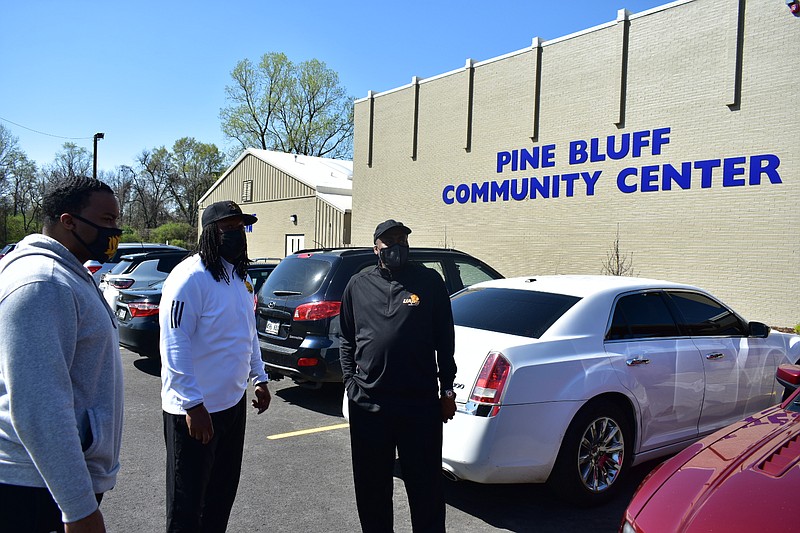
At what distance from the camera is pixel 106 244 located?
2.20 metres

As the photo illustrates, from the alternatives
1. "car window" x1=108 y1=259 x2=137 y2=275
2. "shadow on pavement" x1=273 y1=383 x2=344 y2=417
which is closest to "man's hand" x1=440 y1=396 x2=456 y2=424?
"shadow on pavement" x1=273 y1=383 x2=344 y2=417

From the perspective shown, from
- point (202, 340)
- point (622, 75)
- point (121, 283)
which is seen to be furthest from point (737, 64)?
point (202, 340)

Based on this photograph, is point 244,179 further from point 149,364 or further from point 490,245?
point 149,364

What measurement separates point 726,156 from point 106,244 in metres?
15.4

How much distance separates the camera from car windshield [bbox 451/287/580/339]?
4.61 meters

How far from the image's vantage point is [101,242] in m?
2.18

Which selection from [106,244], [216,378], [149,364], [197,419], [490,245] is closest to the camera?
[106,244]

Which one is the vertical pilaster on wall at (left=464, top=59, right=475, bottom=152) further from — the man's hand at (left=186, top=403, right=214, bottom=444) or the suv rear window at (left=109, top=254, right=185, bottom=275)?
the man's hand at (left=186, top=403, right=214, bottom=444)

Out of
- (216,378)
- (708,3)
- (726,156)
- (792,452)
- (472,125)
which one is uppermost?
(708,3)

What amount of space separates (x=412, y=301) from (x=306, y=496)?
6.81ft

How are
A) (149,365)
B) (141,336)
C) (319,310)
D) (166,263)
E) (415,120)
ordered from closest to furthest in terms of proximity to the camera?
(319,310)
(141,336)
(149,365)
(166,263)
(415,120)

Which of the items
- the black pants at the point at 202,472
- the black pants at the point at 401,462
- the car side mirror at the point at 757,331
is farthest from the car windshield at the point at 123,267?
the car side mirror at the point at 757,331

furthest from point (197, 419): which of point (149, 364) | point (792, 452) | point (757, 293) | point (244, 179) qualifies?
point (244, 179)

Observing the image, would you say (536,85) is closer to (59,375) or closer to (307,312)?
(307,312)
